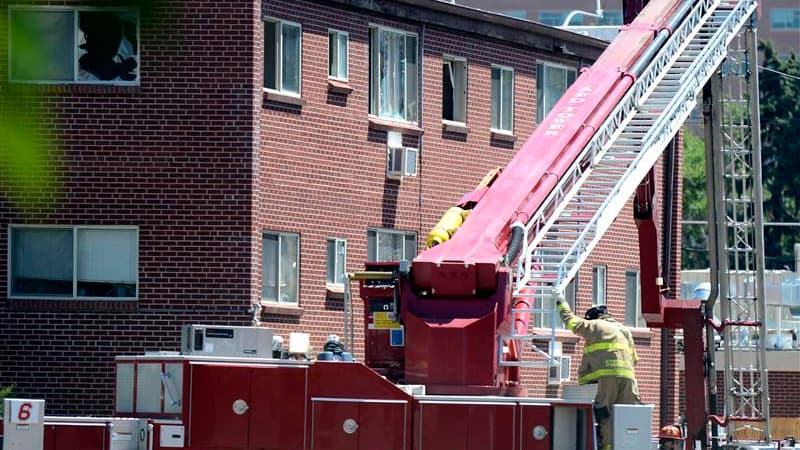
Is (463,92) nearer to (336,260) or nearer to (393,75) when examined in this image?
(393,75)

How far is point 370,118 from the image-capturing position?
2491cm

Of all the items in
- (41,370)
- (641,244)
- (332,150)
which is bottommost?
(41,370)

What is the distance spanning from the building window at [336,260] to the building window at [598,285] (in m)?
6.81

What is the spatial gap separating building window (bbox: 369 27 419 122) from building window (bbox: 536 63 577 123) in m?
3.63

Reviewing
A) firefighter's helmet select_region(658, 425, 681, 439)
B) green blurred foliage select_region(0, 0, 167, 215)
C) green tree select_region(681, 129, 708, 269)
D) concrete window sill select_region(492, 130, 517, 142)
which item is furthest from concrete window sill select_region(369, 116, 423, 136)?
green tree select_region(681, 129, 708, 269)

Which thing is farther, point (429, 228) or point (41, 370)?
point (429, 228)

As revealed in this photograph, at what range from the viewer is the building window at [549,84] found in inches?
1134

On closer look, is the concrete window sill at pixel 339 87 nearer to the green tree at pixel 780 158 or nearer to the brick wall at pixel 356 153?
the brick wall at pixel 356 153

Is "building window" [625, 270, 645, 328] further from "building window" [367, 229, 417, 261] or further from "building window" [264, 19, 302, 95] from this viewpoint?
"building window" [264, 19, 302, 95]

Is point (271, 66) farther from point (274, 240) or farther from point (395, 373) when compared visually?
point (395, 373)

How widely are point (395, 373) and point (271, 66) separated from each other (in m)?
8.09

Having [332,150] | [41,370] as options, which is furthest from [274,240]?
[41,370]

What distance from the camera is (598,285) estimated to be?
2984cm

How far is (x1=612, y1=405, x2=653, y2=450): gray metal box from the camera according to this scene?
1191 cm
